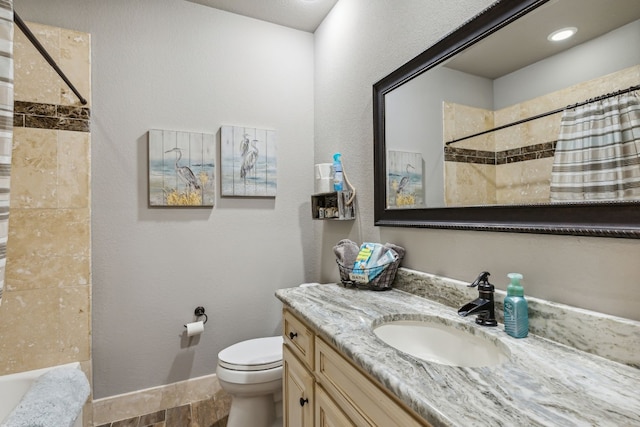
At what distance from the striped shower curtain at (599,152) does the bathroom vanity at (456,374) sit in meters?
0.32

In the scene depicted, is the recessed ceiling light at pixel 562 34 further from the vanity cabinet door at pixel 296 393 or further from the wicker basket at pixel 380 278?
the vanity cabinet door at pixel 296 393

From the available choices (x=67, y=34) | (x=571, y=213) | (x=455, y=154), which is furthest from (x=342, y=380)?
(x=67, y=34)

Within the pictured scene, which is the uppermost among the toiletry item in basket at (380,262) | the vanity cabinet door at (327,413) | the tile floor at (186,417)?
the toiletry item in basket at (380,262)

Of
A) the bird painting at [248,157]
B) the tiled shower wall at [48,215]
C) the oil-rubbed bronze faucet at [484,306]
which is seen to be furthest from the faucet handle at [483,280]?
the tiled shower wall at [48,215]

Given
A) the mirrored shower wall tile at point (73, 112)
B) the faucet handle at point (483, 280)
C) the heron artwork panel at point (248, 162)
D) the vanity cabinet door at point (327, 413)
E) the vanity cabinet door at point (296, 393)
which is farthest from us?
the heron artwork panel at point (248, 162)

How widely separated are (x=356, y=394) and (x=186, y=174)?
5.56 feet

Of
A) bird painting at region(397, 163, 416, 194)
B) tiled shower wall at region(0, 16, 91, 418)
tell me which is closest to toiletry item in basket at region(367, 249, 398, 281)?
bird painting at region(397, 163, 416, 194)

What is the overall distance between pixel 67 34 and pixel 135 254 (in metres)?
1.30

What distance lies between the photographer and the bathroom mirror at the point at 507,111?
0.81 m

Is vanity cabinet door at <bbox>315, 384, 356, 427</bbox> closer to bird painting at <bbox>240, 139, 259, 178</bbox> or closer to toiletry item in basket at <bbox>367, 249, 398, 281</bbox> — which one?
toiletry item in basket at <bbox>367, 249, 398, 281</bbox>

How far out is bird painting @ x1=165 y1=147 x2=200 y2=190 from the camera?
2035 millimetres

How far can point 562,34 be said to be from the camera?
909mm

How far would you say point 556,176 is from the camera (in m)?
0.91

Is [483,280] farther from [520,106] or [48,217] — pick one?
[48,217]
